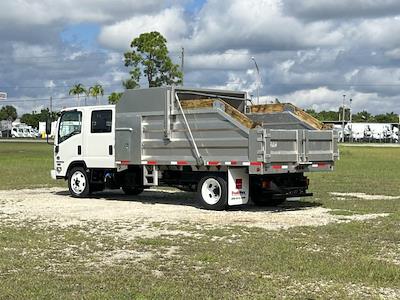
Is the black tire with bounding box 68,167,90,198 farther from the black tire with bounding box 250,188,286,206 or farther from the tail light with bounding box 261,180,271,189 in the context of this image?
the tail light with bounding box 261,180,271,189

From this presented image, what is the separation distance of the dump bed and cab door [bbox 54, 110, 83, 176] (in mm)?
1714

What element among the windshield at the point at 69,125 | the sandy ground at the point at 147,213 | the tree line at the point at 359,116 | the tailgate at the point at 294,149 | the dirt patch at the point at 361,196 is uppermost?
the tree line at the point at 359,116

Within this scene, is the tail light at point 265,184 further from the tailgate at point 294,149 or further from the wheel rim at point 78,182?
the wheel rim at point 78,182

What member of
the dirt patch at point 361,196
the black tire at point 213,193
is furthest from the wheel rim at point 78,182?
the dirt patch at point 361,196

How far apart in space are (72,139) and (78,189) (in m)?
1.39

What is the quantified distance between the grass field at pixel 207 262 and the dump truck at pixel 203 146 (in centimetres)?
259

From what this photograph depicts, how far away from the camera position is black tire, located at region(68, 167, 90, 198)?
17922mm

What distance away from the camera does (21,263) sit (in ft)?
28.2

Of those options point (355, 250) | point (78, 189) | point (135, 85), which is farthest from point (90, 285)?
point (135, 85)

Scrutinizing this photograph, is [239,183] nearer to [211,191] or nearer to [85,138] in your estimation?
[211,191]

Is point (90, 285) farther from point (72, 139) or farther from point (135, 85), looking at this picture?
point (135, 85)

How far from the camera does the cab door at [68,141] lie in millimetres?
17906

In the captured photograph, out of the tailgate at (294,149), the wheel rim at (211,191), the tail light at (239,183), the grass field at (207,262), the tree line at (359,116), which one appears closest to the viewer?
the grass field at (207,262)

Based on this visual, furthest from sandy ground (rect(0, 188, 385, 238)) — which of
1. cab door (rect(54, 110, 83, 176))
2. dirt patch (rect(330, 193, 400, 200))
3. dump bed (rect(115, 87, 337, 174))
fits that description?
dirt patch (rect(330, 193, 400, 200))
